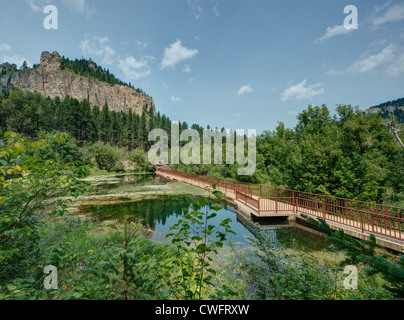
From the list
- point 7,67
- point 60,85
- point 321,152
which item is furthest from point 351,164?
point 7,67

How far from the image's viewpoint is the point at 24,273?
2.18 meters

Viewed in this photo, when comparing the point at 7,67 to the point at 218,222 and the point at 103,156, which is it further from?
the point at 218,222

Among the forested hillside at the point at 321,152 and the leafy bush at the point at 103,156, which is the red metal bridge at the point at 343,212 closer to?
the forested hillside at the point at 321,152

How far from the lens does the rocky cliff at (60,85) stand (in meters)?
103

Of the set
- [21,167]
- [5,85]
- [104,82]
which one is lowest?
[21,167]

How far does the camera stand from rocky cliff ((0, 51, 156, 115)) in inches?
4050

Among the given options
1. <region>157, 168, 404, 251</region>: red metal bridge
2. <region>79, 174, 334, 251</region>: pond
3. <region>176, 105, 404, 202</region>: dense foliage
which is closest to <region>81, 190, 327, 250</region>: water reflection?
<region>79, 174, 334, 251</region>: pond

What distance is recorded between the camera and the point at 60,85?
10369 centimetres

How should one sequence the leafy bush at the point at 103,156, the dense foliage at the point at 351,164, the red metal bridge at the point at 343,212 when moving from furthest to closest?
the leafy bush at the point at 103,156
the dense foliage at the point at 351,164
the red metal bridge at the point at 343,212

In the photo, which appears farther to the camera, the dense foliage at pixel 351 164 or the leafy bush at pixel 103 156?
the leafy bush at pixel 103 156

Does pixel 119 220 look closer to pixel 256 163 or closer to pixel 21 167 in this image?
pixel 21 167

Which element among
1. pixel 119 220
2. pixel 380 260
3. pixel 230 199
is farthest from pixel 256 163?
pixel 380 260

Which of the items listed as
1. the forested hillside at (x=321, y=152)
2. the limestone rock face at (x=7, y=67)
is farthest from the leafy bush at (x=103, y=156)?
the limestone rock face at (x=7, y=67)
